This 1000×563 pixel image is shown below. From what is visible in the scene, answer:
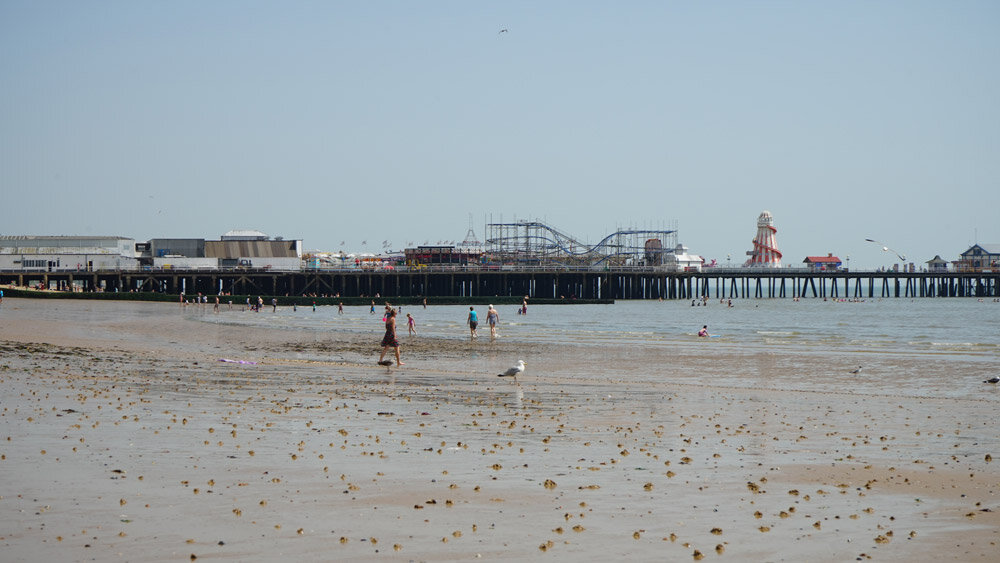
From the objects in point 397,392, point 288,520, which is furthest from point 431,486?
point 397,392

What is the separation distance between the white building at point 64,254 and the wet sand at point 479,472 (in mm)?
97285

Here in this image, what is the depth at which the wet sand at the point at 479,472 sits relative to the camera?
7.04 m

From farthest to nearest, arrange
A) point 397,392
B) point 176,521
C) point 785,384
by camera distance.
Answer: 1. point 785,384
2. point 397,392
3. point 176,521

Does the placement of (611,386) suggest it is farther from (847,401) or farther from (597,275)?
(597,275)

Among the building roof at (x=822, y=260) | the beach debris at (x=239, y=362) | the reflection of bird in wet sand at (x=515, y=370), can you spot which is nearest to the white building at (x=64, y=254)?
the beach debris at (x=239, y=362)

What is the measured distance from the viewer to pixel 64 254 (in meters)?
108

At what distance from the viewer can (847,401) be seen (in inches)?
690

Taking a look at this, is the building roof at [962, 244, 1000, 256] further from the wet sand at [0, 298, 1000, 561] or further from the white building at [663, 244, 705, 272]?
the wet sand at [0, 298, 1000, 561]

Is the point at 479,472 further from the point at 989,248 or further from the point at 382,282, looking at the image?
the point at 989,248

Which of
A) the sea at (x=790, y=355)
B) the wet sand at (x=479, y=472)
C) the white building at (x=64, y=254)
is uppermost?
the white building at (x=64, y=254)

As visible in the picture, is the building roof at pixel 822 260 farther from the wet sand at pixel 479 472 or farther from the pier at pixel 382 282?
the wet sand at pixel 479 472

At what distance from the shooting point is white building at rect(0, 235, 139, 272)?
106188 mm

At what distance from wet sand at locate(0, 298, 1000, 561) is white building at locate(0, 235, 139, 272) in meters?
97.3

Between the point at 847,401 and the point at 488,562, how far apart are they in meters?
12.8
